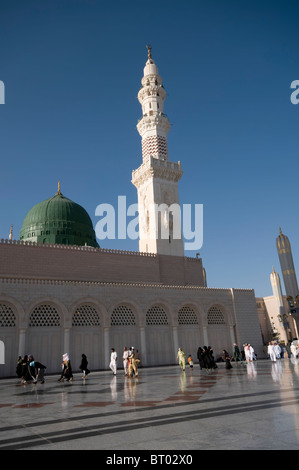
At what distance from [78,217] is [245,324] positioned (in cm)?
1816

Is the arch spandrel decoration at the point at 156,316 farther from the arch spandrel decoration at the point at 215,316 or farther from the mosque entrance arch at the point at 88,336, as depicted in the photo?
the arch spandrel decoration at the point at 215,316

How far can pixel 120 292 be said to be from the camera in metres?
21.9

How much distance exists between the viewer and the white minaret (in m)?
30.0

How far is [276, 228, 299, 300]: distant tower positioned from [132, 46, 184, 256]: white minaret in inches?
571

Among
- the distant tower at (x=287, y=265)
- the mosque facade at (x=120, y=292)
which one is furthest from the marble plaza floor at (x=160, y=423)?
the distant tower at (x=287, y=265)

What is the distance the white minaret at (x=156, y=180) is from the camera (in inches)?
1180

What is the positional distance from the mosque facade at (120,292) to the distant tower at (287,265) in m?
10.7

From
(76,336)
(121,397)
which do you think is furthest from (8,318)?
(121,397)

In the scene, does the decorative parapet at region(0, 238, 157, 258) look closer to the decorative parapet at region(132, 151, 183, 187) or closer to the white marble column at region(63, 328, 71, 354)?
the white marble column at region(63, 328, 71, 354)

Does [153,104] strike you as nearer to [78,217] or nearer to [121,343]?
[78,217]
